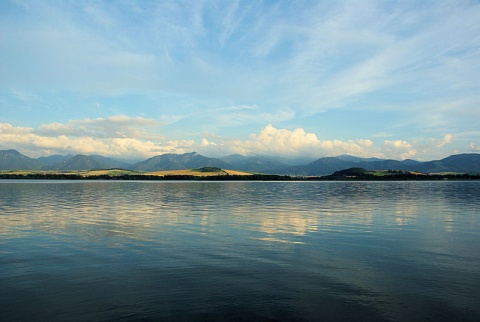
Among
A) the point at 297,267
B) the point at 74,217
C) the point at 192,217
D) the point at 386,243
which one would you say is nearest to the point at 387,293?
the point at 297,267

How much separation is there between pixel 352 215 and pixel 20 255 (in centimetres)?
5081

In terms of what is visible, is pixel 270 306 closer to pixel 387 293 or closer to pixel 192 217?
pixel 387 293

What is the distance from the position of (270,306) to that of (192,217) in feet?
134

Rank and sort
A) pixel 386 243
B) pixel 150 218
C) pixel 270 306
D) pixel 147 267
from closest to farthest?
pixel 270 306
pixel 147 267
pixel 386 243
pixel 150 218

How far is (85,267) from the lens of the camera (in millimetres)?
27094

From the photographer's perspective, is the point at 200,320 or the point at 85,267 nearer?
the point at 200,320

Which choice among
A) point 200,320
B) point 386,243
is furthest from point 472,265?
point 200,320

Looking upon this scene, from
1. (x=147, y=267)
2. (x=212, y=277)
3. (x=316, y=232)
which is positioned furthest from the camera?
(x=316, y=232)

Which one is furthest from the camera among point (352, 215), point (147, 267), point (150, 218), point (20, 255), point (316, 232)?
point (352, 215)

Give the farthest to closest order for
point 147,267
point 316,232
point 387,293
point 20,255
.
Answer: point 316,232 < point 20,255 < point 147,267 < point 387,293

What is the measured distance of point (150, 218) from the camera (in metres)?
57.4

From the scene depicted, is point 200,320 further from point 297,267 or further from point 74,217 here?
point 74,217

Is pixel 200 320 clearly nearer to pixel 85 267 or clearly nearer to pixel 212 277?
pixel 212 277

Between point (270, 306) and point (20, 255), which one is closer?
point (270, 306)
